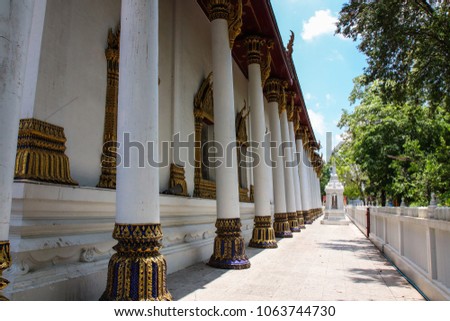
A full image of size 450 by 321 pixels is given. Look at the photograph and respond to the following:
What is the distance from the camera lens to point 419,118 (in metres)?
12.4

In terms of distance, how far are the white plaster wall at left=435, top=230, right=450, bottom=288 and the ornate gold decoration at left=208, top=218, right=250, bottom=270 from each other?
287 cm

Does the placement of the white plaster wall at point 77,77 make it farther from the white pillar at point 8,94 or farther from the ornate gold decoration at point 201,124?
the ornate gold decoration at point 201,124

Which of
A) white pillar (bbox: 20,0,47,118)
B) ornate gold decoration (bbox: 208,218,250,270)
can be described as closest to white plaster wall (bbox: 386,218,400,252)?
ornate gold decoration (bbox: 208,218,250,270)

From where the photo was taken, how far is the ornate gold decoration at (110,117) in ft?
15.1

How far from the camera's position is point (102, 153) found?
15.1 ft

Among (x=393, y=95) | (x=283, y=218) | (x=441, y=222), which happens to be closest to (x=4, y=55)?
(x=441, y=222)

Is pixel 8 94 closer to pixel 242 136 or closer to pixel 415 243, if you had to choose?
pixel 415 243

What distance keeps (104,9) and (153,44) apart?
176 cm

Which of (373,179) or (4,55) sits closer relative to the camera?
(4,55)

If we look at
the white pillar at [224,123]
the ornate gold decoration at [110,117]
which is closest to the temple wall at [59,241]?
the ornate gold decoration at [110,117]

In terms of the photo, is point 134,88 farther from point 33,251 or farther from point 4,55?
point 33,251

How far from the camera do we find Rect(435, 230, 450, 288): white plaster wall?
353 centimetres

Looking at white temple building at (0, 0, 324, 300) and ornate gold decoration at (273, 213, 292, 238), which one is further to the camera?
ornate gold decoration at (273, 213, 292, 238)

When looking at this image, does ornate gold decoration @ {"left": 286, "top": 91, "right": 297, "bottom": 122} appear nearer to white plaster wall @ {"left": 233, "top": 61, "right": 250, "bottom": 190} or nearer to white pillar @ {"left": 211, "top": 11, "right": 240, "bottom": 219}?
white plaster wall @ {"left": 233, "top": 61, "right": 250, "bottom": 190}
